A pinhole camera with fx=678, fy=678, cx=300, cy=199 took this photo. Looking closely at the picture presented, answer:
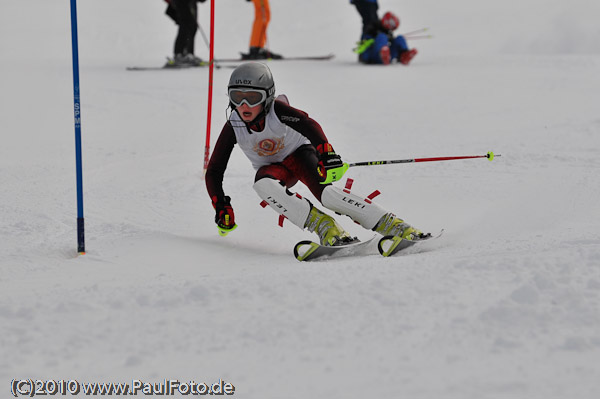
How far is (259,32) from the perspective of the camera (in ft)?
36.5

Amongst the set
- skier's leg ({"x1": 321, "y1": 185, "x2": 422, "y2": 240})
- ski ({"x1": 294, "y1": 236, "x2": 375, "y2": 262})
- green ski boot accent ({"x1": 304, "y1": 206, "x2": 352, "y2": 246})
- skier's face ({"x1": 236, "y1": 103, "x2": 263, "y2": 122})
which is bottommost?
ski ({"x1": 294, "y1": 236, "x2": 375, "y2": 262})

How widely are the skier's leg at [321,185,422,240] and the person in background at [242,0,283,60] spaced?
7.75m

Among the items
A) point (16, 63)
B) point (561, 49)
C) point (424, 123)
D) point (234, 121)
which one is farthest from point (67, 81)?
point (561, 49)

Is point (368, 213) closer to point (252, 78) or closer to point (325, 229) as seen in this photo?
point (325, 229)

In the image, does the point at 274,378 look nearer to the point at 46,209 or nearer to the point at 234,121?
the point at 234,121

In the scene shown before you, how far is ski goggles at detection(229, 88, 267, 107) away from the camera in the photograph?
12.3 feet

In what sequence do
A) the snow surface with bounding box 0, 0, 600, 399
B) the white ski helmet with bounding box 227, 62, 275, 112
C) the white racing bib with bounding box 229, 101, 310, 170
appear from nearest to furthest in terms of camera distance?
the snow surface with bounding box 0, 0, 600, 399 → the white ski helmet with bounding box 227, 62, 275, 112 → the white racing bib with bounding box 229, 101, 310, 170

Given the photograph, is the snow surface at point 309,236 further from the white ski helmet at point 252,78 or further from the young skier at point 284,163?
the white ski helmet at point 252,78

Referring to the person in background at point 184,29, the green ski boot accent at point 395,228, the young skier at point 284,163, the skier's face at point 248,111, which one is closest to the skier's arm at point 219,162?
the young skier at point 284,163

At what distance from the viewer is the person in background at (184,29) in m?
10.0

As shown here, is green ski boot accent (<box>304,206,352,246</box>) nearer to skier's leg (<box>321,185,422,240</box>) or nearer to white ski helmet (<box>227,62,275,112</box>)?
skier's leg (<box>321,185,422,240</box>)

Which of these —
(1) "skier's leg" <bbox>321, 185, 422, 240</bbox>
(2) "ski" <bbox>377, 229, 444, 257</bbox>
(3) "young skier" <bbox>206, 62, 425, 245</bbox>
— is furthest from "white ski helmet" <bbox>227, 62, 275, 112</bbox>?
(2) "ski" <bbox>377, 229, 444, 257</bbox>

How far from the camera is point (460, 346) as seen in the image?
2.12m

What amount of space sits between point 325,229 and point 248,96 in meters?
0.85
